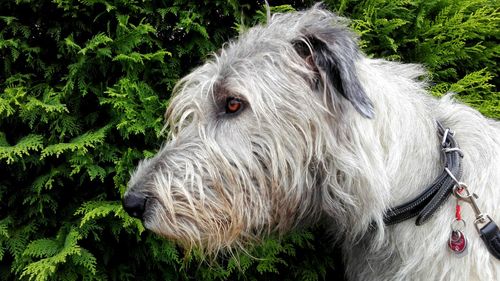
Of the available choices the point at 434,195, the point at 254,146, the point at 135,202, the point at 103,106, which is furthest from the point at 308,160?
the point at 103,106

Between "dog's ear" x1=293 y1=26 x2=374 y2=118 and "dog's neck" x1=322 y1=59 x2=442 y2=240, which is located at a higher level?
"dog's ear" x1=293 y1=26 x2=374 y2=118

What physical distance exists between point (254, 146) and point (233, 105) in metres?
0.23

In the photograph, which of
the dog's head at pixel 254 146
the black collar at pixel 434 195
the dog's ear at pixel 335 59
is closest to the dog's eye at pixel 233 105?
the dog's head at pixel 254 146

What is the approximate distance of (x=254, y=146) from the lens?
2455 millimetres

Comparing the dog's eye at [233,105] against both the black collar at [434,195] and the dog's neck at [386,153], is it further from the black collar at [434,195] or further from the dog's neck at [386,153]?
the black collar at [434,195]

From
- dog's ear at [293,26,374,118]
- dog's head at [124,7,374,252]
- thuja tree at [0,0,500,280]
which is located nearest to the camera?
dog's ear at [293,26,374,118]

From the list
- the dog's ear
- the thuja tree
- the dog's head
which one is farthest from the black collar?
the thuja tree

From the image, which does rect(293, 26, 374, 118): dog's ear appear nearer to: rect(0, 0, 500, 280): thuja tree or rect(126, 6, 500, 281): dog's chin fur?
rect(126, 6, 500, 281): dog's chin fur

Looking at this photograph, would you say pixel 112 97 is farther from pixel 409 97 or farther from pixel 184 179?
pixel 409 97

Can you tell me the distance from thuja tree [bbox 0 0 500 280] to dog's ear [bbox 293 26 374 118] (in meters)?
0.95

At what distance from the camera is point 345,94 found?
7.60ft

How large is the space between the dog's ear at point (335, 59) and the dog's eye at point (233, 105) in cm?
40

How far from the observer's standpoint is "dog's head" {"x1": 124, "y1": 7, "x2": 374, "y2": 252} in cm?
245

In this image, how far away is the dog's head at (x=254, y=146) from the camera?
245cm
